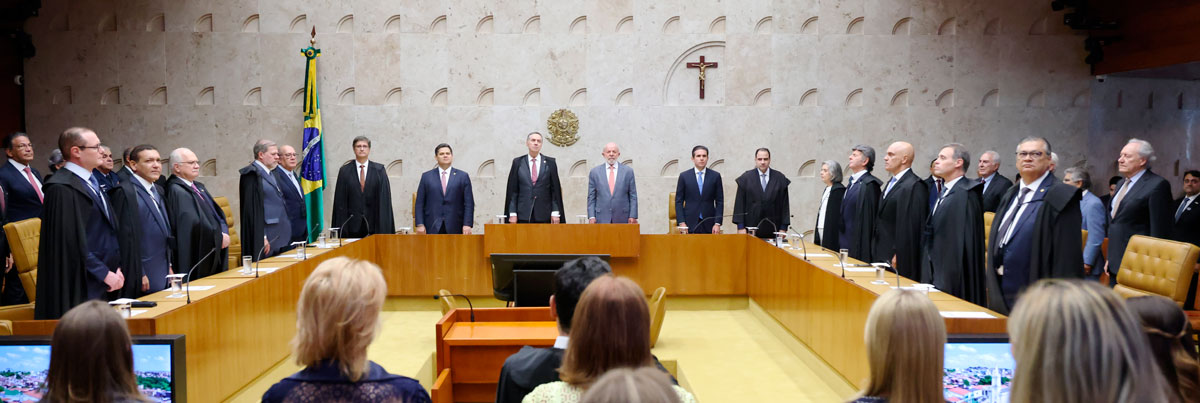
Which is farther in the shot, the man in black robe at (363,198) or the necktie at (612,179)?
the necktie at (612,179)

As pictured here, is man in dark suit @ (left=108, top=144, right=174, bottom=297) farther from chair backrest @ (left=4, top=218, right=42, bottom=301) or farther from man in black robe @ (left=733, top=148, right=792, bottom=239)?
man in black robe @ (left=733, top=148, right=792, bottom=239)

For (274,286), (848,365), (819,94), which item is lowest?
(848,365)

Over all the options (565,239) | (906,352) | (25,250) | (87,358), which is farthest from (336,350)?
(565,239)

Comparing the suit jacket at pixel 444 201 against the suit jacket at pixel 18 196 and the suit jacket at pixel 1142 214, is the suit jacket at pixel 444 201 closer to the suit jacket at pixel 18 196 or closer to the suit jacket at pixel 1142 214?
the suit jacket at pixel 18 196

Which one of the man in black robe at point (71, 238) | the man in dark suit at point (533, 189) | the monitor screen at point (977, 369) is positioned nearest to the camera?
the monitor screen at point (977, 369)

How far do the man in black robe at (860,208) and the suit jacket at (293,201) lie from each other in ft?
14.8

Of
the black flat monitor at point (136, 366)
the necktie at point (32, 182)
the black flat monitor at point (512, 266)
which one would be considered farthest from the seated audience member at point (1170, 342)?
the necktie at point (32, 182)

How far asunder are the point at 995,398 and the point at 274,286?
3.82 m

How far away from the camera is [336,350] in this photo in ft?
5.63

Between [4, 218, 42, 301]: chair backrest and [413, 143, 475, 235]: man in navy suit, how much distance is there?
→ 3266 mm

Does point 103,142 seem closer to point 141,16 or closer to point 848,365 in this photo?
point 141,16

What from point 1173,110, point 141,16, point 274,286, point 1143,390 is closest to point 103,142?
point 141,16

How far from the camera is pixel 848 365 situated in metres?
4.31

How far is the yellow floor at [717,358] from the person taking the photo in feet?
15.2
